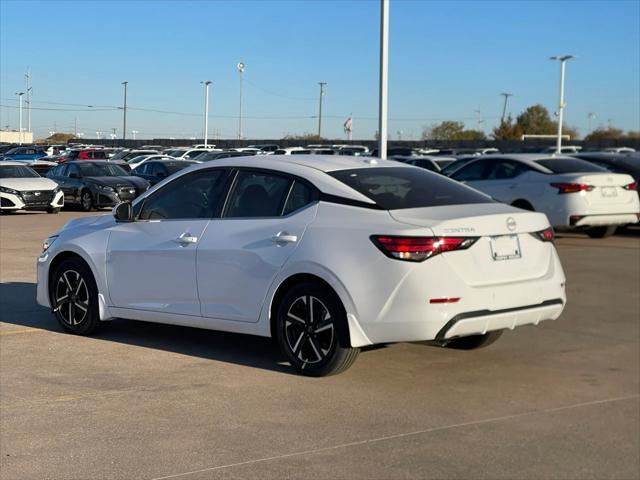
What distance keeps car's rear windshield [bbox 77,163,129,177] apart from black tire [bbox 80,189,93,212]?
0.70 meters

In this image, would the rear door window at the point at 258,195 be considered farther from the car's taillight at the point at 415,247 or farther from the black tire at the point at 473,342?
the black tire at the point at 473,342

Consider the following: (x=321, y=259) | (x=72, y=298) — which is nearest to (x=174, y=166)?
(x=72, y=298)

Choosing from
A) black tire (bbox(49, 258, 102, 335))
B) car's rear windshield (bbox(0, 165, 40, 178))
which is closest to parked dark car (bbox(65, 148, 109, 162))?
car's rear windshield (bbox(0, 165, 40, 178))

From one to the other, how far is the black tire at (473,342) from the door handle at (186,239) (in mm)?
2294

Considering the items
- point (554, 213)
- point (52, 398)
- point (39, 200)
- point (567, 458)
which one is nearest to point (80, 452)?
point (52, 398)

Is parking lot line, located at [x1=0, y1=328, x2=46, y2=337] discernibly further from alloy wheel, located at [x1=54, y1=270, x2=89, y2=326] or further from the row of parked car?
the row of parked car

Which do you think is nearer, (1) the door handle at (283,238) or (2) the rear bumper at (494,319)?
(2) the rear bumper at (494,319)

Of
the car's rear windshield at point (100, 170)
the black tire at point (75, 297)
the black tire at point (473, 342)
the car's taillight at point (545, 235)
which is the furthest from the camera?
the car's rear windshield at point (100, 170)

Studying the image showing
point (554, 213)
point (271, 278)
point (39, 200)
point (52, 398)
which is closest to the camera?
point (52, 398)

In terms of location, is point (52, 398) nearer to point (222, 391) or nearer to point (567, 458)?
point (222, 391)

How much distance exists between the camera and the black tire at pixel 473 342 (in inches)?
318

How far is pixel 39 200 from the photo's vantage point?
25.7 meters

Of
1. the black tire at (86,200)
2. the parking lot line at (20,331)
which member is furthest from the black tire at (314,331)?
the black tire at (86,200)

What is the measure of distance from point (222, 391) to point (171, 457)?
1429mm
